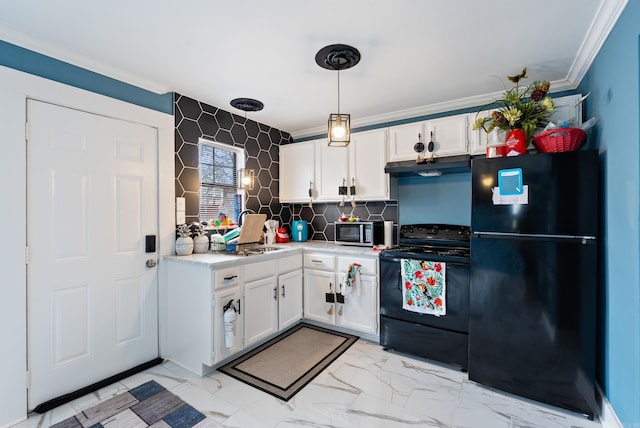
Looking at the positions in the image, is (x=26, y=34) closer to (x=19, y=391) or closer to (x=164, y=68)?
(x=164, y=68)

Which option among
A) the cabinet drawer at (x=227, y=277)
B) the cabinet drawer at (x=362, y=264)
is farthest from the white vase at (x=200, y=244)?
the cabinet drawer at (x=362, y=264)

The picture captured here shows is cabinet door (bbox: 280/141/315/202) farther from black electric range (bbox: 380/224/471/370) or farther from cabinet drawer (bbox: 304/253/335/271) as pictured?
black electric range (bbox: 380/224/471/370)

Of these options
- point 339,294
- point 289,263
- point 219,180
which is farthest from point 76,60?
point 339,294

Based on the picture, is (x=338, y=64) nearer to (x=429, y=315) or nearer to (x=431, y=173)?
(x=431, y=173)

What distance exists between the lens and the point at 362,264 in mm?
2904

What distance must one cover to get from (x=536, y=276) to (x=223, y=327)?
2337mm

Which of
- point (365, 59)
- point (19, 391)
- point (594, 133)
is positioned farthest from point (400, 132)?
point (19, 391)

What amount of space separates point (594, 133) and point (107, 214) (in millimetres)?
3614

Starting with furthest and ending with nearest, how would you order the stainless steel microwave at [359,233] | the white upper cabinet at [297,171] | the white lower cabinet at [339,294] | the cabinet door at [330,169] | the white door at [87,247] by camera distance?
1. the white upper cabinet at [297,171]
2. the cabinet door at [330,169]
3. the stainless steel microwave at [359,233]
4. the white lower cabinet at [339,294]
5. the white door at [87,247]

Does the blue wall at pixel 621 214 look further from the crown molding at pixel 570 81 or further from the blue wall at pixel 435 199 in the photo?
the blue wall at pixel 435 199

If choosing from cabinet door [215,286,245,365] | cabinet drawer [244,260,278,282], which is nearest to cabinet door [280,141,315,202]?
cabinet drawer [244,260,278,282]

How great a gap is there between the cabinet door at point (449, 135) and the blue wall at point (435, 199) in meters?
0.34

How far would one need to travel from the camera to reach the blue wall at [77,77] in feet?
6.06

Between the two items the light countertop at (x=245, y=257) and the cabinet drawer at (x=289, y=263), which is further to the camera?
Answer: the cabinet drawer at (x=289, y=263)
